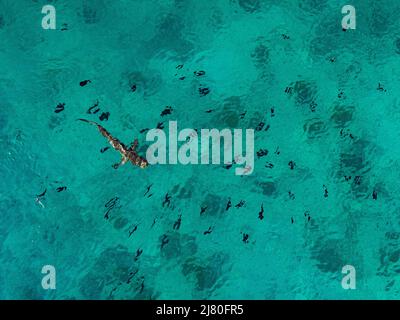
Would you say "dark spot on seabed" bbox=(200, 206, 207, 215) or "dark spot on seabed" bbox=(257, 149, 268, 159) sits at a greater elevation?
"dark spot on seabed" bbox=(257, 149, 268, 159)

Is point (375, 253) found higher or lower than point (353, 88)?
lower

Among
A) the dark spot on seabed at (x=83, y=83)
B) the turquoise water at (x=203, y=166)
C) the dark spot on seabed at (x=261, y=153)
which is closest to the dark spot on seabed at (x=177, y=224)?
the turquoise water at (x=203, y=166)

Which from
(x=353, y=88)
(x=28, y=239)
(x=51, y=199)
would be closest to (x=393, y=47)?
(x=353, y=88)

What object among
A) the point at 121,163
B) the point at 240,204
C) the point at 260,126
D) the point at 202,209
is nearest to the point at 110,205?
the point at 121,163

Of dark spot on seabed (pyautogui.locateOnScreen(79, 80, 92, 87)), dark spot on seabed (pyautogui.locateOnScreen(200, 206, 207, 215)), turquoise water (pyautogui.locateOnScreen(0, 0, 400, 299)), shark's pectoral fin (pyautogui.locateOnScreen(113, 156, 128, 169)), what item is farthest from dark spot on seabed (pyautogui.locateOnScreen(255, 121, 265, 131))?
dark spot on seabed (pyautogui.locateOnScreen(79, 80, 92, 87))

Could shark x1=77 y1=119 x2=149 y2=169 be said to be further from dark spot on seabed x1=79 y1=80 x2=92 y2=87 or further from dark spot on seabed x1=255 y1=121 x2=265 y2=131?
dark spot on seabed x1=255 y1=121 x2=265 y2=131

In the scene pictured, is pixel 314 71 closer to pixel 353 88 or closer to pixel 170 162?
pixel 353 88

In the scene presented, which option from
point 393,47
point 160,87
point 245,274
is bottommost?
point 245,274
